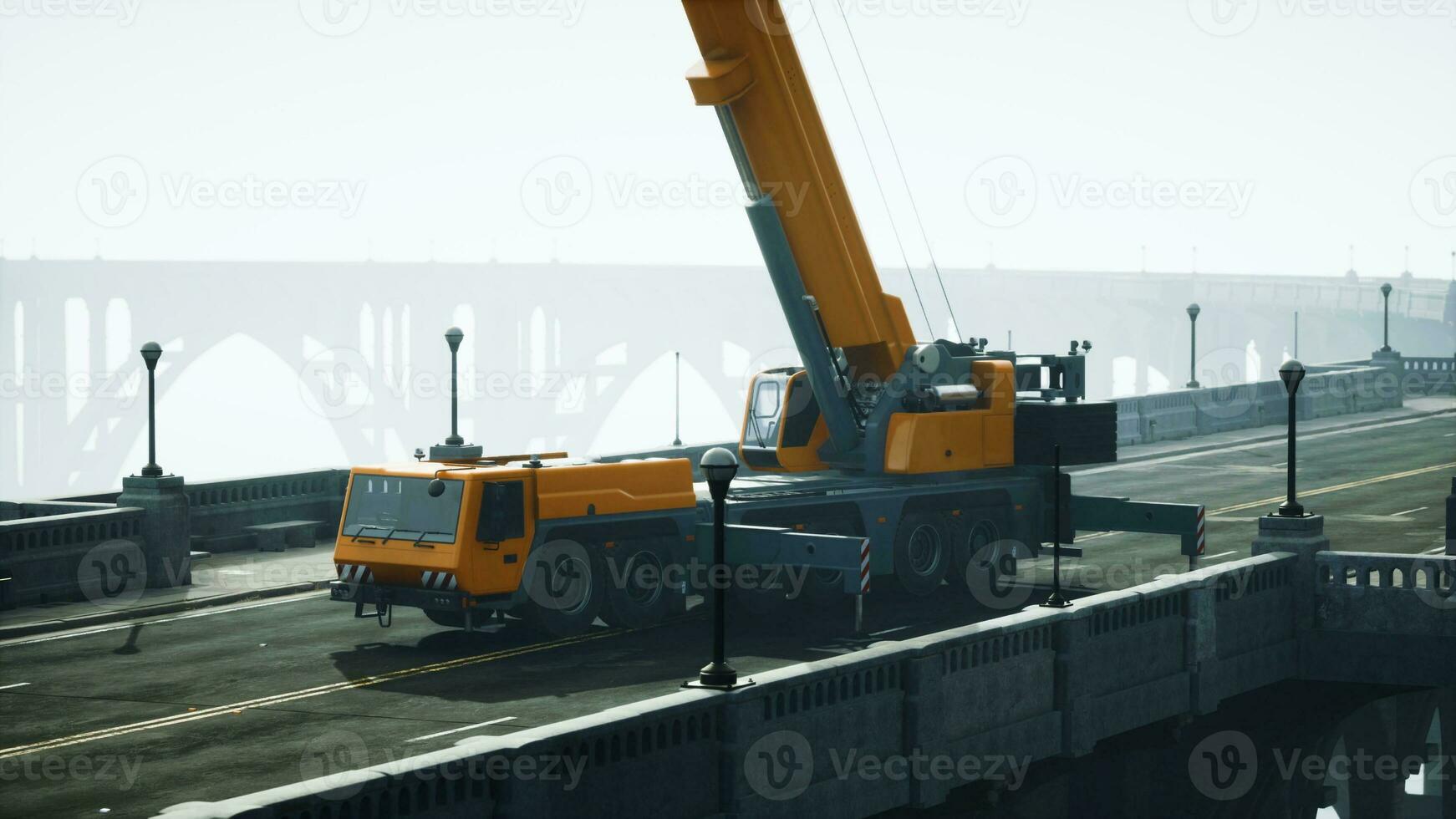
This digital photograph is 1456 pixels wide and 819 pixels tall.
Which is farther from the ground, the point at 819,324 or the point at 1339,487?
the point at 819,324

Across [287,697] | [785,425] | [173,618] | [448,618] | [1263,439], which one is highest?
[785,425]

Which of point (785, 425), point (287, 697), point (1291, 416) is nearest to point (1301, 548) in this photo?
point (1291, 416)

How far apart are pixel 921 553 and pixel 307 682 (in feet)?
30.6

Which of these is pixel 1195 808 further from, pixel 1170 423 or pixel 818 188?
pixel 1170 423

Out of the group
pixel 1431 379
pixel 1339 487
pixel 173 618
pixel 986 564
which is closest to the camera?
pixel 173 618

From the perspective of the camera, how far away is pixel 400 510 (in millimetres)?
21922

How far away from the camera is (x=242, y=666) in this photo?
21.4 meters

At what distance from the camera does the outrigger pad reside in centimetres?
2678

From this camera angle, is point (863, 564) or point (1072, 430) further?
point (1072, 430)

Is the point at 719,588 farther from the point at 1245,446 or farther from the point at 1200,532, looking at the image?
the point at 1245,446

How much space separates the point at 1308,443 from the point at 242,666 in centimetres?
3637

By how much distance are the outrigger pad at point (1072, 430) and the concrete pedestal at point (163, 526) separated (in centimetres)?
→ 1298

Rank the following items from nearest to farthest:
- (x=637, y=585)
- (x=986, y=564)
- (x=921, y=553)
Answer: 1. (x=637, y=585)
2. (x=921, y=553)
3. (x=986, y=564)

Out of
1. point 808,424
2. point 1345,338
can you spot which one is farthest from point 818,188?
point 1345,338
